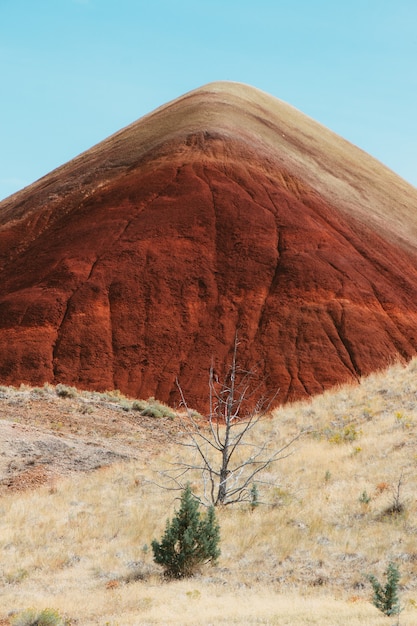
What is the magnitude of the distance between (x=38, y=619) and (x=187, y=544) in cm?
260

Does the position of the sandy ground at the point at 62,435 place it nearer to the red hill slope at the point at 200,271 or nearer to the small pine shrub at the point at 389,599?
the red hill slope at the point at 200,271

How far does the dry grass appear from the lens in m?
8.25

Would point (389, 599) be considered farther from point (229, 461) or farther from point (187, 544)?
point (229, 461)

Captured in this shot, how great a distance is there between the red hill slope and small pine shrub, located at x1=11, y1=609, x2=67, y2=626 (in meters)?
21.2

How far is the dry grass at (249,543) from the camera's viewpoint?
825cm

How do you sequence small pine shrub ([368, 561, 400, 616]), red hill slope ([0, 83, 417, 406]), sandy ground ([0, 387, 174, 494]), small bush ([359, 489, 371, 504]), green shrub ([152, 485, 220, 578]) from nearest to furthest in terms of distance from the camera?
small pine shrub ([368, 561, 400, 616]), green shrub ([152, 485, 220, 578]), small bush ([359, 489, 371, 504]), sandy ground ([0, 387, 174, 494]), red hill slope ([0, 83, 417, 406])

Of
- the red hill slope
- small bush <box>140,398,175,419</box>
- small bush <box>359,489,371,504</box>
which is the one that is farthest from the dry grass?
the red hill slope

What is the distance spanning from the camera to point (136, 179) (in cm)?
4081

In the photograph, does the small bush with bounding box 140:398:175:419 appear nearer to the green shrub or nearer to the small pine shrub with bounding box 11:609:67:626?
the green shrub

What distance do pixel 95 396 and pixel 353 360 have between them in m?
11.8

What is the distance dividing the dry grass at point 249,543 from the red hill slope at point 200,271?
15139mm

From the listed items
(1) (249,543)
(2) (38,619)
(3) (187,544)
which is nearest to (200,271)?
(1) (249,543)

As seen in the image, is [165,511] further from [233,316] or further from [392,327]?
[392,327]

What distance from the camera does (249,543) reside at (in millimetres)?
10617
